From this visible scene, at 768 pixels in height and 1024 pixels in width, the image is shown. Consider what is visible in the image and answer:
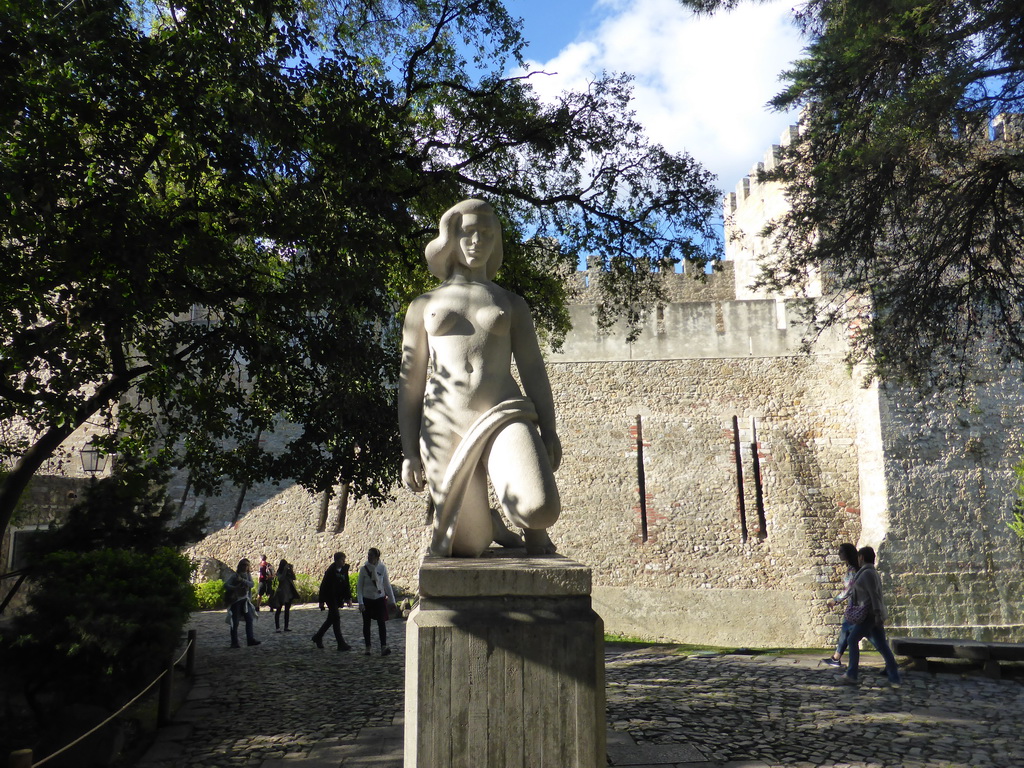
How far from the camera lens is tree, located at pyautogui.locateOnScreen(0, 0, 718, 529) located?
15.5 ft

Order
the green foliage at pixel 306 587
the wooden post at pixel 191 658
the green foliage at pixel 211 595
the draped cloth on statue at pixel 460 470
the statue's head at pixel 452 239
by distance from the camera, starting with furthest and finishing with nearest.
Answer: the green foliage at pixel 306 587 < the green foliage at pixel 211 595 < the wooden post at pixel 191 658 < the statue's head at pixel 452 239 < the draped cloth on statue at pixel 460 470

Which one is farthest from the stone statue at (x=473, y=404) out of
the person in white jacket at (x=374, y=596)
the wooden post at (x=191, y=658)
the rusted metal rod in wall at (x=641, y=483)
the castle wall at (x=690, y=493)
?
the rusted metal rod in wall at (x=641, y=483)

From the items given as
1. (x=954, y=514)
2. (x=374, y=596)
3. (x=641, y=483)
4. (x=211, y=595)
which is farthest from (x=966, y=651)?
(x=211, y=595)

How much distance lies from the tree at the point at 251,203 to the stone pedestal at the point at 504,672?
303 cm

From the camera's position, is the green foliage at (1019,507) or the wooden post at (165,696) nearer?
the wooden post at (165,696)

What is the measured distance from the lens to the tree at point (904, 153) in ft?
17.7

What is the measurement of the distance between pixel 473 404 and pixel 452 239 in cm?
80

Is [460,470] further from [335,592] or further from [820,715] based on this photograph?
[335,592]

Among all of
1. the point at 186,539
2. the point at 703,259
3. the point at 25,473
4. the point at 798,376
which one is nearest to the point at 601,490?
the point at 798,376

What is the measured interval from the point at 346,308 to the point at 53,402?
1.98 meters

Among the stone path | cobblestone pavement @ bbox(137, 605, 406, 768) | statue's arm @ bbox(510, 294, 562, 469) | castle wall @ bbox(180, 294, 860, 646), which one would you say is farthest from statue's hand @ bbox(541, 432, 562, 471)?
castle wall @ bbox(180, 294, 860, 646)

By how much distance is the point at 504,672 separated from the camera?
271cm

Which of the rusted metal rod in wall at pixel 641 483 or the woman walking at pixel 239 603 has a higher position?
the rusted metal rod in wall at pixel 641 483

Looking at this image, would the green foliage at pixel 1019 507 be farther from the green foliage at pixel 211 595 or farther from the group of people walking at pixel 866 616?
the green foliage at pixel 211 595
